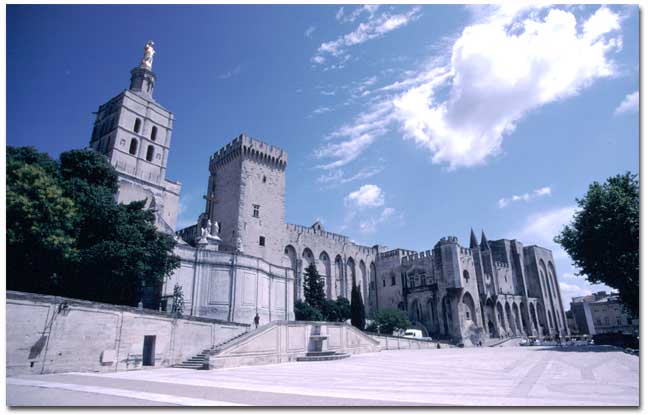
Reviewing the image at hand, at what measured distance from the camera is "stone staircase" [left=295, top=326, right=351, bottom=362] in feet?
64.6

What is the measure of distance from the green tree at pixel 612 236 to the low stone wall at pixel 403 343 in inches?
595

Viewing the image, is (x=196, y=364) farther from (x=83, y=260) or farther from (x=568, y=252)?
(x=568, y=252)

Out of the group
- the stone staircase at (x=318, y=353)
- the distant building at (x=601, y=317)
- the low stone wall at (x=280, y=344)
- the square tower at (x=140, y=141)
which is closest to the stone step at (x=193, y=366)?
the low stone wall at (x=280, y=344)

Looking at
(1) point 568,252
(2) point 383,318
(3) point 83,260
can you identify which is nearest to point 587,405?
(3) point 83,260

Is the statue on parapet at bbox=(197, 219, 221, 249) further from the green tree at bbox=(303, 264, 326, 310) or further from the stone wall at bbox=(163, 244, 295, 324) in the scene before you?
the green tree at bbox=(303, 264, 326, 310)

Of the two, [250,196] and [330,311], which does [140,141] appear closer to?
[250,196]

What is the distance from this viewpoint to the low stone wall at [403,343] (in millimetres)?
29562

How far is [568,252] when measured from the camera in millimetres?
23281

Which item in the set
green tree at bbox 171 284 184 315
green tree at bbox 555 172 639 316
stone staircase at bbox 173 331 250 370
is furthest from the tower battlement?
green tree at bbox 555 172 639 316

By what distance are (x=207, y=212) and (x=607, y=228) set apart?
113 ft

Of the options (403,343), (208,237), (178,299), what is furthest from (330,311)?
(178,299)

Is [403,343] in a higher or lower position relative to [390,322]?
lower

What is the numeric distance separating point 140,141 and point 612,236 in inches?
1454

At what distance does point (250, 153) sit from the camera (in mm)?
38812
